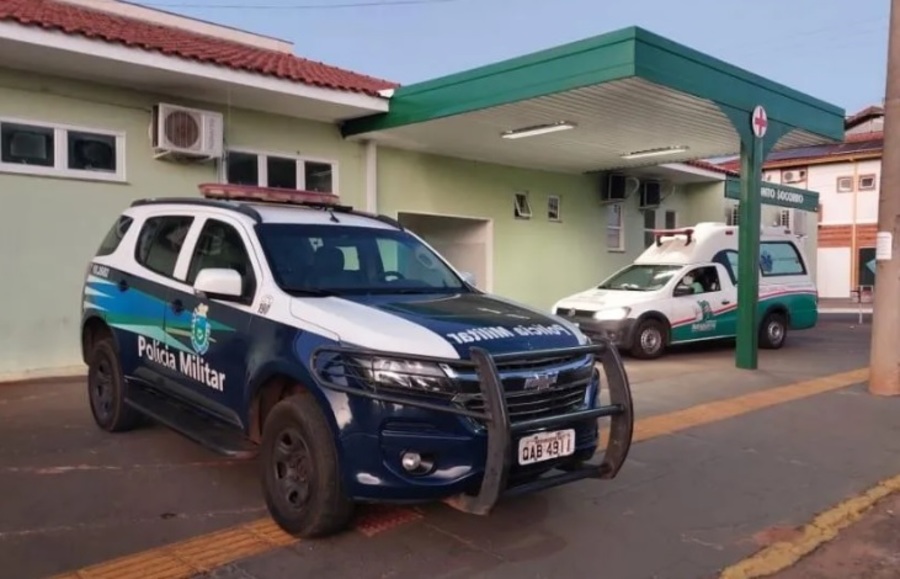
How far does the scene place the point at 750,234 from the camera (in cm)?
1054

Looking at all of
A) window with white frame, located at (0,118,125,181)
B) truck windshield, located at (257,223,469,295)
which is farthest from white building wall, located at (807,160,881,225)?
truck windshield, located at (257,223,469,295)

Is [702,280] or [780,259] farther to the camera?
[780,259]

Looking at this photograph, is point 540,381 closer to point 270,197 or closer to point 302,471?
point 302,471

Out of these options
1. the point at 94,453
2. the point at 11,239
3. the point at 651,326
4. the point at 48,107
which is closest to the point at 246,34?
the point at 48,107

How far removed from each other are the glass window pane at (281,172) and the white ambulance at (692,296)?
472cm

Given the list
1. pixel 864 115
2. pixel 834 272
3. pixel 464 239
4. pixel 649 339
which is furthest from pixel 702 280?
pixel 864 115

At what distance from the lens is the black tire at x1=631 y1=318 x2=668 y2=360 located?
11.5 m

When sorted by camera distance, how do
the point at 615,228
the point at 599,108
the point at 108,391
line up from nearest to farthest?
1. the point at 108,391
2. the point at 599,108
3. the point at 615,228

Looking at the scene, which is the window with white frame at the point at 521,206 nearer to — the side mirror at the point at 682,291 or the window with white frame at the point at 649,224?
the side mirror at the point at 682,291

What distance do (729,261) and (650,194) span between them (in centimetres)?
545

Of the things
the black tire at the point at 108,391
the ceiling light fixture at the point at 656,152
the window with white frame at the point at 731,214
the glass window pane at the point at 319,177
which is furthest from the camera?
the window with white frame at the point at 731,214

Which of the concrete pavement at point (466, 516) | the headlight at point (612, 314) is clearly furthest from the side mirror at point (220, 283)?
the headlight at point (612, 314)

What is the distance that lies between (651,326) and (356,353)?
871 cm

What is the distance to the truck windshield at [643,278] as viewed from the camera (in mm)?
12266
